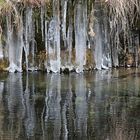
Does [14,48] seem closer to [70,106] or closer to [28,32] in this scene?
[28,32]

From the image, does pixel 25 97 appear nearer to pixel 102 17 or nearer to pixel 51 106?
pixel 51 106

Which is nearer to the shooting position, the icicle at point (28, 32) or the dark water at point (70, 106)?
the dark water at point (70, 106)

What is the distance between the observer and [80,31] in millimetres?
19281

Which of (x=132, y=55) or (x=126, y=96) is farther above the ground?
(x=132, y=55)

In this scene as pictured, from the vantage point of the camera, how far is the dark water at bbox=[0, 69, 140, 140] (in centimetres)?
1025

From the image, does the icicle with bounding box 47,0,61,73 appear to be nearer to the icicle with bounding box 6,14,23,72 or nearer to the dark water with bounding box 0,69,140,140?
the dark water with bounding box 0,69,140,140

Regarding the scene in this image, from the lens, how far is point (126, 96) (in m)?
14.2

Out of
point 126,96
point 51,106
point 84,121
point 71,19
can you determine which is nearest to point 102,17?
point 71,19

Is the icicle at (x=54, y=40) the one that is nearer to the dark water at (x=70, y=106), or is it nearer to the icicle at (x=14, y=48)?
the dark water at (x=70, y=106)

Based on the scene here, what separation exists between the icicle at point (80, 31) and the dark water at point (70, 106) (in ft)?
3.83

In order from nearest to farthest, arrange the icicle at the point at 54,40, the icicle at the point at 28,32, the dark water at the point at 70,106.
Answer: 1. the dark water at the point at 70,106
2. the icicle at the point at 54,40
3. the icicle at the point at 28,32

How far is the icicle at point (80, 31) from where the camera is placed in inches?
759

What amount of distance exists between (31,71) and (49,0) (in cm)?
283

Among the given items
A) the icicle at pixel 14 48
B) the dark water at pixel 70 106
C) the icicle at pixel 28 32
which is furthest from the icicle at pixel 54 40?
the icicle at pixel 14 48
